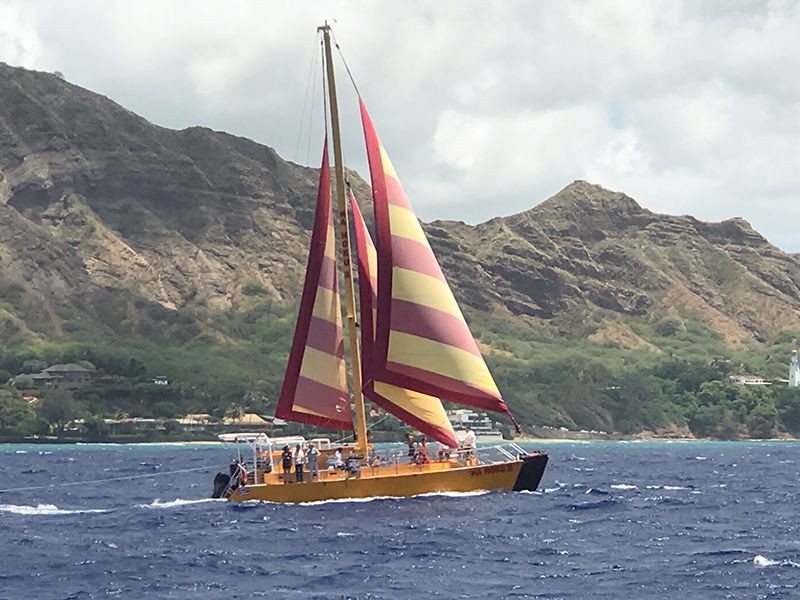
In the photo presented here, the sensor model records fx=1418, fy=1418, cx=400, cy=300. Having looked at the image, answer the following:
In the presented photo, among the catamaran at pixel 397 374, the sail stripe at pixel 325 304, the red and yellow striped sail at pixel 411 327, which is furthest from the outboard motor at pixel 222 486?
the sail stripe at pixel 325 304

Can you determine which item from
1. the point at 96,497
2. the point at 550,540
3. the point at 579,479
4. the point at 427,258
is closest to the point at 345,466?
the point at 427,258

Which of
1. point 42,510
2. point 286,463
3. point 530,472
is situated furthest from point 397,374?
point 42,510

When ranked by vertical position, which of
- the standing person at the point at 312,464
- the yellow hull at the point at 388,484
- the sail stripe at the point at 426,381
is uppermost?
the sail stripe at the point at 426,381

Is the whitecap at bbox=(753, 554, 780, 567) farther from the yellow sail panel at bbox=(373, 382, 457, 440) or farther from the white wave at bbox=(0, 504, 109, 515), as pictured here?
the white wave at bbox=(0, 504, 109, 515)

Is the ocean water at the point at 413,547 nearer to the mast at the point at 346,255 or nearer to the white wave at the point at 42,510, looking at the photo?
the white wave at the point at 42,510

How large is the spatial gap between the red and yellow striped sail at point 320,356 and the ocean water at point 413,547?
209 inches

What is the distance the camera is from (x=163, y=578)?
36.7 m

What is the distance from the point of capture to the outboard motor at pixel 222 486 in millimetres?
57688

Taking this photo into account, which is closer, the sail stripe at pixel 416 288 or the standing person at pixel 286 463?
the standing person at pixel 286 463

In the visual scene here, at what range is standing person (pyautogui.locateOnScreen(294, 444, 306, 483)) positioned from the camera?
180ft

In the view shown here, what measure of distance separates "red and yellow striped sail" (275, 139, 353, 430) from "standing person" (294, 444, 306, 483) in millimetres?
3237

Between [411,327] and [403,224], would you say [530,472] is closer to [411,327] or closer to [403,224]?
[411,327]

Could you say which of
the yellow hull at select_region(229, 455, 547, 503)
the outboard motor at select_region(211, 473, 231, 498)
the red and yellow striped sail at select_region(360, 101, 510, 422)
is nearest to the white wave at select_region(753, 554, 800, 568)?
the yellow hull at select_region(229, 455, 547, 503)

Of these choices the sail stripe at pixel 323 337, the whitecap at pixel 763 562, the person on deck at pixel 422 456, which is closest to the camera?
the whitecap at pixel 763 562
